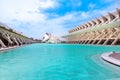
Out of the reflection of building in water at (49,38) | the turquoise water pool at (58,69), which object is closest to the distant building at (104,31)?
the reflection of building in water at (49,38)

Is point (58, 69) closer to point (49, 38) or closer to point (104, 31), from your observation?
point (104, 31)

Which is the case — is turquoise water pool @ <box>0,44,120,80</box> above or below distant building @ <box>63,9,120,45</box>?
below

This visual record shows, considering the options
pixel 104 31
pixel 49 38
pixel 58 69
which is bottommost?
pixel 58 69

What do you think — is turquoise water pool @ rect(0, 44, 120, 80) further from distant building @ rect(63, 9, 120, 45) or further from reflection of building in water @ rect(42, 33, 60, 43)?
reflection of building in water @ rect(42, 33, 60, 43)

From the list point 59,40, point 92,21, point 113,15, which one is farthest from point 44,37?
point 113,15

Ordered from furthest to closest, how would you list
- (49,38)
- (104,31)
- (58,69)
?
(49,38) → (104,31) → (58,69)

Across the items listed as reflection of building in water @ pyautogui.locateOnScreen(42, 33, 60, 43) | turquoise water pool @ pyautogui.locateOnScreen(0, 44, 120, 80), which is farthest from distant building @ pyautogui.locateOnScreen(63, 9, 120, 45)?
turquoise water pool @ pyautogui.locateOnScreen(0, 44, 120, 80)

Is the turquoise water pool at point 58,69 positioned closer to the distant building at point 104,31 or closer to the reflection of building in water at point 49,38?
the distant building at point 104,31

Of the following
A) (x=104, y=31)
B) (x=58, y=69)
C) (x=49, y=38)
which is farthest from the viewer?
(x=49, y=38)

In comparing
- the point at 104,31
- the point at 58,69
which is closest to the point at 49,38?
the point at 104,31

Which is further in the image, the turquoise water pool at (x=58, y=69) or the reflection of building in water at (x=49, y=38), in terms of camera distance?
the reflection of building in water at (x=49, y=38)

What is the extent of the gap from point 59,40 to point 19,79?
111 m

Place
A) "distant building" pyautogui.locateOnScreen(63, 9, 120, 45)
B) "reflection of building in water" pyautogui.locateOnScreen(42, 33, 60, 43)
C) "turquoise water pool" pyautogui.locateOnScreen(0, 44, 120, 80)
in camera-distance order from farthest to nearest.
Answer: "reflection of building in water" pyautogui.locateOnScreen(42, 33, 60, 43)
"distant building" pyautogui.locateOnScreen(63, 9, 120, 45)
"turquoise water pool" pyautogui.locateOnScreen(0, 44, 120, 80)

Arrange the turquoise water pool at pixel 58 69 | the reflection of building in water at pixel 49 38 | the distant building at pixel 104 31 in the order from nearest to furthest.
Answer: the turquoise water pool at pixel 58 69, the distant building at pixel 104 31, the reflection of building in water at pixel 49 38
